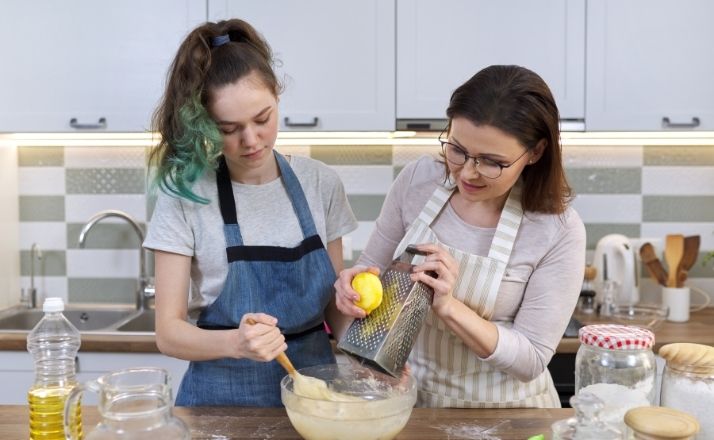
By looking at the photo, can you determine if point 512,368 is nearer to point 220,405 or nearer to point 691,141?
point 220,405

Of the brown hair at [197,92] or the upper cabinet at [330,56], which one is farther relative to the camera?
the upper cabinet at [330,56]

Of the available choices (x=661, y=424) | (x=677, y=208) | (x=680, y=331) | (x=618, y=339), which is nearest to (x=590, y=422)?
(x=661, y=424)

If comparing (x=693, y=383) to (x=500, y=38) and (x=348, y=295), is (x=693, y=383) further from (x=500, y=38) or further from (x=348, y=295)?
(x=500, y=38)

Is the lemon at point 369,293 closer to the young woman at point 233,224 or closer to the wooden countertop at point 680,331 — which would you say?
the young woman at point 233,224

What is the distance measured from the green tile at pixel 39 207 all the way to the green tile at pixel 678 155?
226 cm

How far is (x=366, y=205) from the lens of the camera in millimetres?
2746

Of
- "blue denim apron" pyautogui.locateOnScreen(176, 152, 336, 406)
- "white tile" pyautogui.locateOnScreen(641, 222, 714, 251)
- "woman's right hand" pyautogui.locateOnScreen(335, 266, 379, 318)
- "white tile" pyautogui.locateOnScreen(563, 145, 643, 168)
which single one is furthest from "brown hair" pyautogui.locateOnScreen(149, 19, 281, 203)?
Result: "white tile" pyautogui.locateOnScreen(641, 222, 714, 251)

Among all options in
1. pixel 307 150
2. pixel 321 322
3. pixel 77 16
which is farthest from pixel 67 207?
pixel 321 322

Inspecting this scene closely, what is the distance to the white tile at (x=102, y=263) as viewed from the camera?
274 cm

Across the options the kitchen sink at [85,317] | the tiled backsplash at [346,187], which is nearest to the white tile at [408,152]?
the tiled backsplash at [346,187]

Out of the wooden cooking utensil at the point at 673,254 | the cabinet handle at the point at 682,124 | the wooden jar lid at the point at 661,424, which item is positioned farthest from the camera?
the wooden cooking utensil at the point at 673,254

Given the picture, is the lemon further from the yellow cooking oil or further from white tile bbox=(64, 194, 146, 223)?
white tile bbox=(64, 194, 146, 223)

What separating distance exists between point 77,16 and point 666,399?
82.8 inches

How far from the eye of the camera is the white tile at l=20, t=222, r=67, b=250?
274 cm
